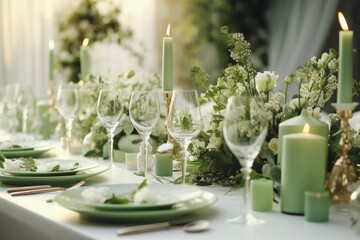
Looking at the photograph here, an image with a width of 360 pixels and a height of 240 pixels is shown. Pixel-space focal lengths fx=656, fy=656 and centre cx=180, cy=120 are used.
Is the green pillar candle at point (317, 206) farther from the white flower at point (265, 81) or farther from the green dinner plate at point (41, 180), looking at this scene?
the green dinner plate at point (41, 180)

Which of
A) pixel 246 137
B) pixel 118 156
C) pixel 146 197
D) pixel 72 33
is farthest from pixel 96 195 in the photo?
pixel 72 33

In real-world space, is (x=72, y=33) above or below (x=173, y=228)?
above

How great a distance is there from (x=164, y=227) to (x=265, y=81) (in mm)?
606

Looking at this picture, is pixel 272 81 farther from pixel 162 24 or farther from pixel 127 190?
pixel 162 24

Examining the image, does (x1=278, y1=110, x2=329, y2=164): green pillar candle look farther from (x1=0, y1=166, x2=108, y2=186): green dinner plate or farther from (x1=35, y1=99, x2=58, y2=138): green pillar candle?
(x1=35, y1=99, x2=58, y2=138): green pillar candle

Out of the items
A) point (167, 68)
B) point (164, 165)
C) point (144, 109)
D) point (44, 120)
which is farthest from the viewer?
point (44, 120)

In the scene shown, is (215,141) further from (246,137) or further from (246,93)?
(246,137)

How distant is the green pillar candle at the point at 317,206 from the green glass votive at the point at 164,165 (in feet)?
2.13

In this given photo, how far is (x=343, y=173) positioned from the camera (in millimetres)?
1346

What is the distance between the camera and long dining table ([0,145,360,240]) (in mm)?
1147

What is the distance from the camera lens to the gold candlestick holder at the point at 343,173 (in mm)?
1339

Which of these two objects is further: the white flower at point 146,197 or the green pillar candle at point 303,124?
the green pillar candle at point 303,124

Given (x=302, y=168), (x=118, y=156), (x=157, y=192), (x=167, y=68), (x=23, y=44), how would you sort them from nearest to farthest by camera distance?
1. (x=302, y=168)
2. (x=157, y=192)
3. (x=167, y=68)
4. (x=118, y=156)
5. (x=23, y=44)

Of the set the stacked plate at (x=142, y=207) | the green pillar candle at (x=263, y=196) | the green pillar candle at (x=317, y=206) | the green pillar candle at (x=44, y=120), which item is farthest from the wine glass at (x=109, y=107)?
the green pillar candle at (x=44, y=120)
